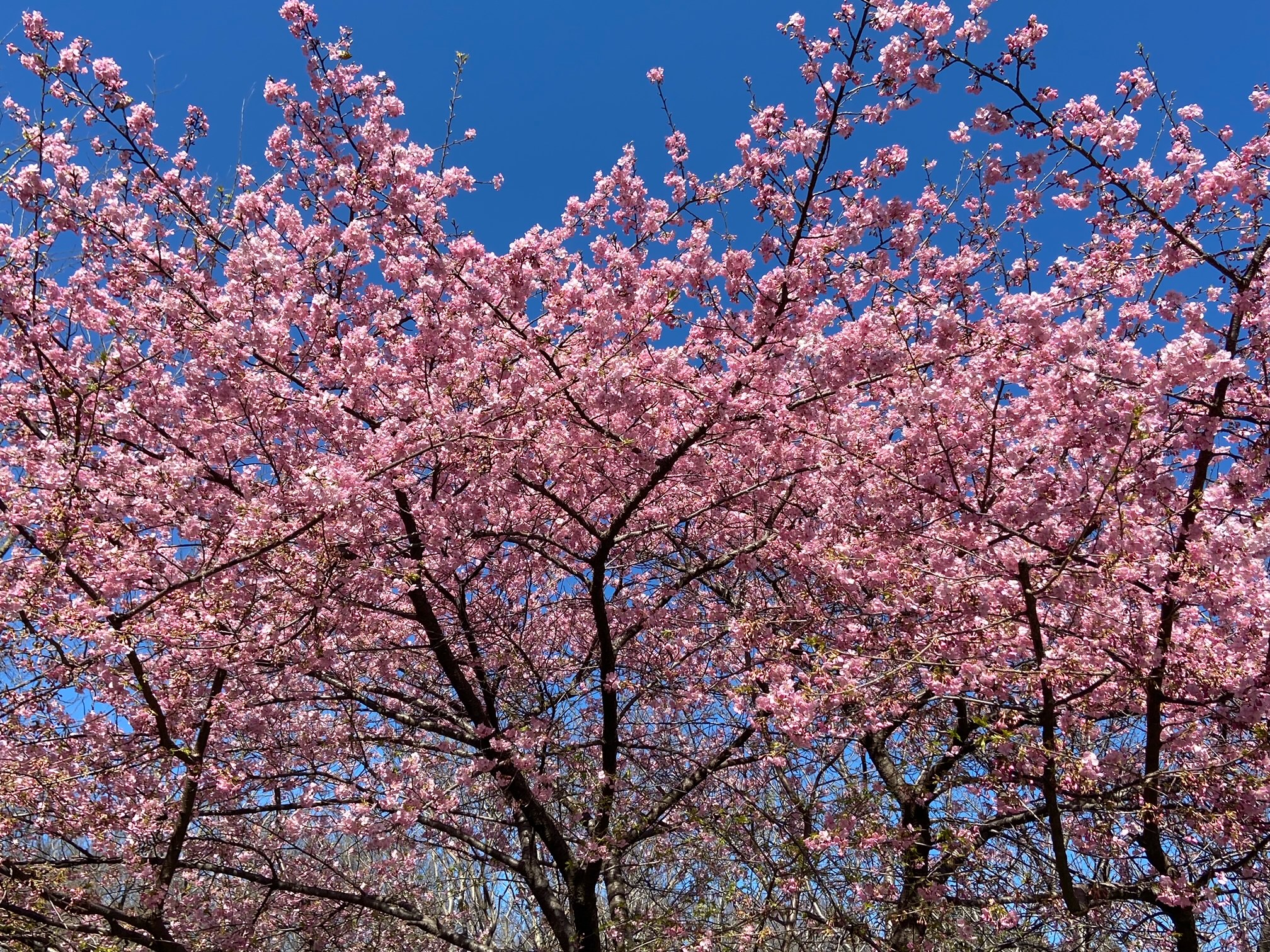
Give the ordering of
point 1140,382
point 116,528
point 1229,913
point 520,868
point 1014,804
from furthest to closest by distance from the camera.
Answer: point 520,868 → point 1229,913 → point 116,528 → point 1014,804 → point 1140,382

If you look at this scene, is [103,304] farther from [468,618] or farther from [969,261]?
[969,261]

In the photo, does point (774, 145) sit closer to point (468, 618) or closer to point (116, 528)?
point (468, 618)

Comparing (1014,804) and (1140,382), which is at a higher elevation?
(1140,382)

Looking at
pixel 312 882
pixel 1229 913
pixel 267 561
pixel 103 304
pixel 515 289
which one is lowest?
pixel 1229 913

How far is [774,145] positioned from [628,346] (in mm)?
2158

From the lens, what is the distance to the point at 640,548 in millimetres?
8672

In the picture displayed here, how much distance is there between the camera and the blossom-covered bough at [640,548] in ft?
16.3

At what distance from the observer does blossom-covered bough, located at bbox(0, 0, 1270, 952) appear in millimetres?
4953

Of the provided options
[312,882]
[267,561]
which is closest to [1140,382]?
[267,561]

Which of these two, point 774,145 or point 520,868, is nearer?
point 774,145

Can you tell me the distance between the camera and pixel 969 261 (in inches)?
316

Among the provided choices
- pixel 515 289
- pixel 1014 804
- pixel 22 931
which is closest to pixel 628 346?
pixel 515 289

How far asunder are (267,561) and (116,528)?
0.96 meters

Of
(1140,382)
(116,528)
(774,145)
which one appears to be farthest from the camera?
(774,145)
